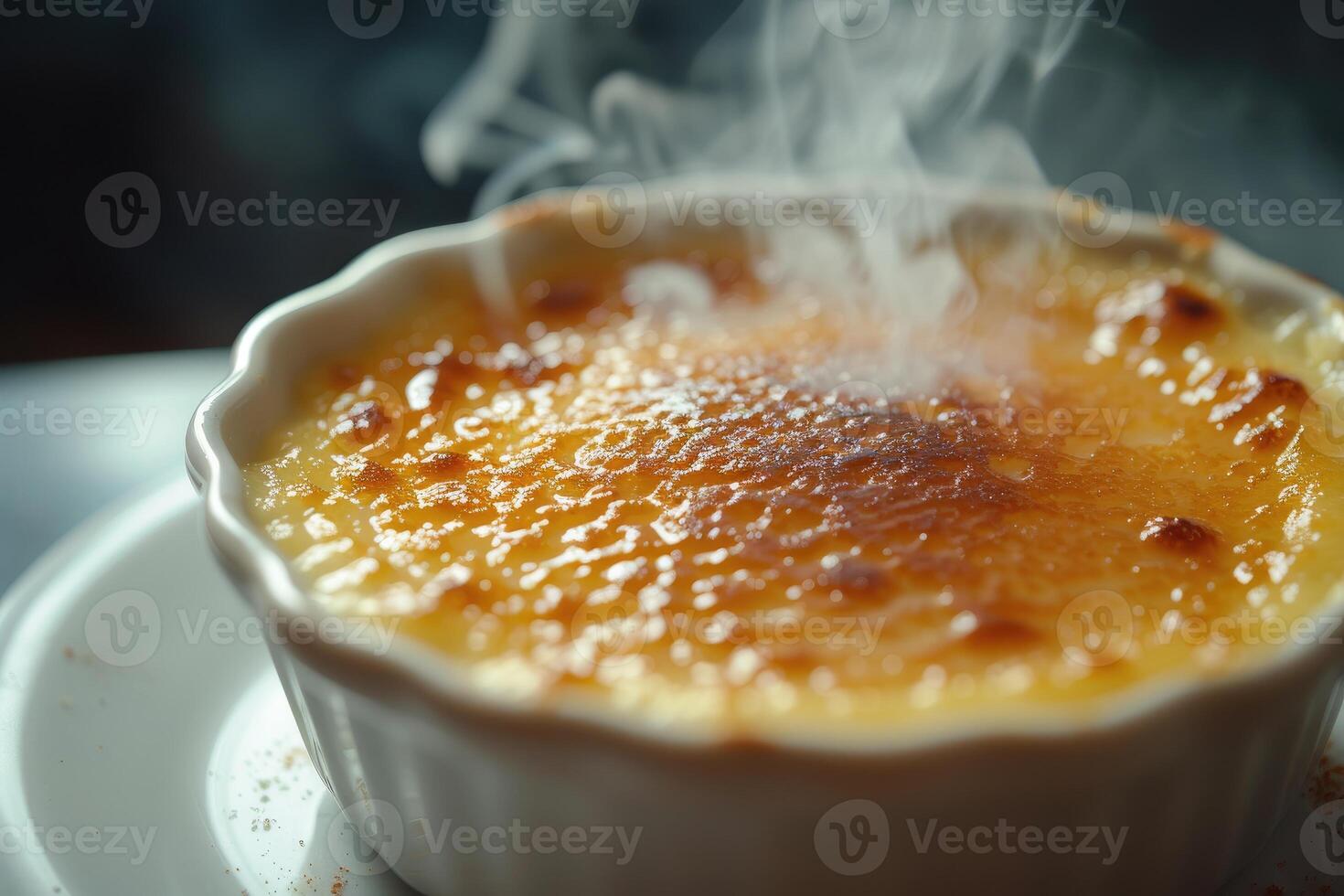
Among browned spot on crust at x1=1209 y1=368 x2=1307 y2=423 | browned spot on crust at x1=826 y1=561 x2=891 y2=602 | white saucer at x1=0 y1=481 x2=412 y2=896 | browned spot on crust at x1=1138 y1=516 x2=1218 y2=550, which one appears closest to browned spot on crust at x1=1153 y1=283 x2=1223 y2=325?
browned spot on crust at x1=1209 y1=368 x2=1307 y2=423

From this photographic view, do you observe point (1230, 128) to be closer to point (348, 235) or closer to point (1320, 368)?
point (1320, 368)

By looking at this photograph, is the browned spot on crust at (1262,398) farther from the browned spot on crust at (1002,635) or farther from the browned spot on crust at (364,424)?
the browned spot on crust at (364,424)

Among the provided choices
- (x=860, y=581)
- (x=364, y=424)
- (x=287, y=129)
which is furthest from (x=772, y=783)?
(x=287, y=129)

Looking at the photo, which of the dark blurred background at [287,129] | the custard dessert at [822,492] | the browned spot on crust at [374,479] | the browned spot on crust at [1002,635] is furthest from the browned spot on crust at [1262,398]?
the dark blurred background at [287,129]

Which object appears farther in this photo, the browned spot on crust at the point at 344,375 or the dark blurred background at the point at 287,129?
the dark blurred background at the point at 287,129

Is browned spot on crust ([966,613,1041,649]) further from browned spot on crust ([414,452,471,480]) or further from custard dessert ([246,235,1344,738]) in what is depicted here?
browned spot on crust ([414,452,471,480])

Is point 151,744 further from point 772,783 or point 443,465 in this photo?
point 772,783
